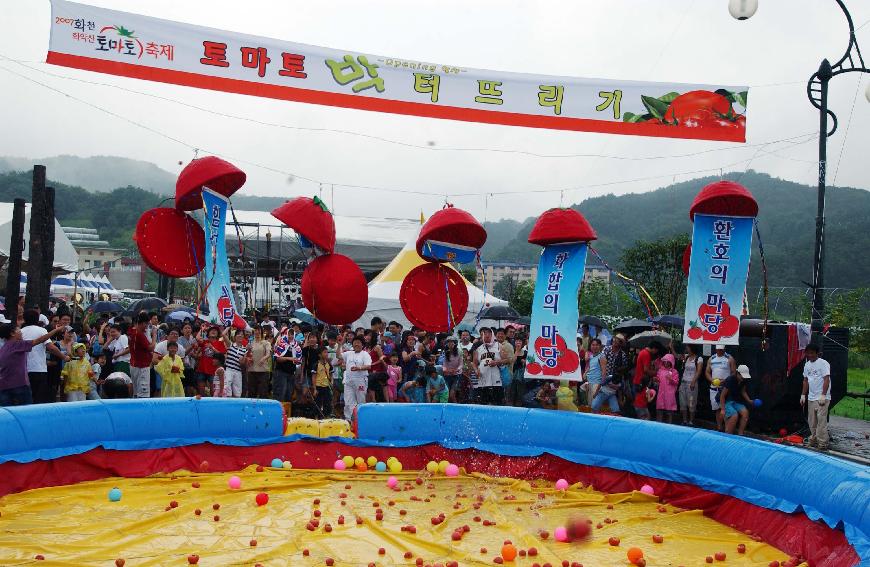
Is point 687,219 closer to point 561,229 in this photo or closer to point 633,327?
point 633,327

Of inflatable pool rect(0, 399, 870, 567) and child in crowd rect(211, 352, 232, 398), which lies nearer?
inflatable pool rect(0, 399, 870, 567)

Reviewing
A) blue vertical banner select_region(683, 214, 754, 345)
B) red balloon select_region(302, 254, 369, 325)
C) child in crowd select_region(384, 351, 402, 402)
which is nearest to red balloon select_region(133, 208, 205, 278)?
red balloon select_region(302, 254, 369, 325)

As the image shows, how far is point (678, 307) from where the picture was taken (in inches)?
1032

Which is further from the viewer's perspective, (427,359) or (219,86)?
(427,359)

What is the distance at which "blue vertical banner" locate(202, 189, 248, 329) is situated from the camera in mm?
7664

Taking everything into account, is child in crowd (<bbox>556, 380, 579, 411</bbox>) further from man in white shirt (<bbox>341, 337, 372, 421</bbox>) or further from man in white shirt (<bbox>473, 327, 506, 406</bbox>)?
man in white shirt (<bbox>341, 337, 372, 421</bbox>)

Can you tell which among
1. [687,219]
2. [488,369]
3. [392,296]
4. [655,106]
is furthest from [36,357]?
[687,219]

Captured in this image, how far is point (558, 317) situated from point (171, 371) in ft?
16.7

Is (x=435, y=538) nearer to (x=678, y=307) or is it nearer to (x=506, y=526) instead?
(x=506, y=526)

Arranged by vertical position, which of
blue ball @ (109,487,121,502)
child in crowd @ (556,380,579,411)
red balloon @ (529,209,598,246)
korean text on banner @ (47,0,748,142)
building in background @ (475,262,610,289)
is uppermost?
korean text on banner @ (47,0,748,142)

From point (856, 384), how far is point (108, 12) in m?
17.4

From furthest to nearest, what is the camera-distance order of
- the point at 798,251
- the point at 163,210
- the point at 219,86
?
1. the point at 798,251
2. the point at 219,86
3. the point at 163,210

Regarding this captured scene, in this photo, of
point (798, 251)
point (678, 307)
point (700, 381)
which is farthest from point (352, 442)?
point (798, 251)

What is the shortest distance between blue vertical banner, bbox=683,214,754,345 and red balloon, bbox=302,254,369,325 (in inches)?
139
